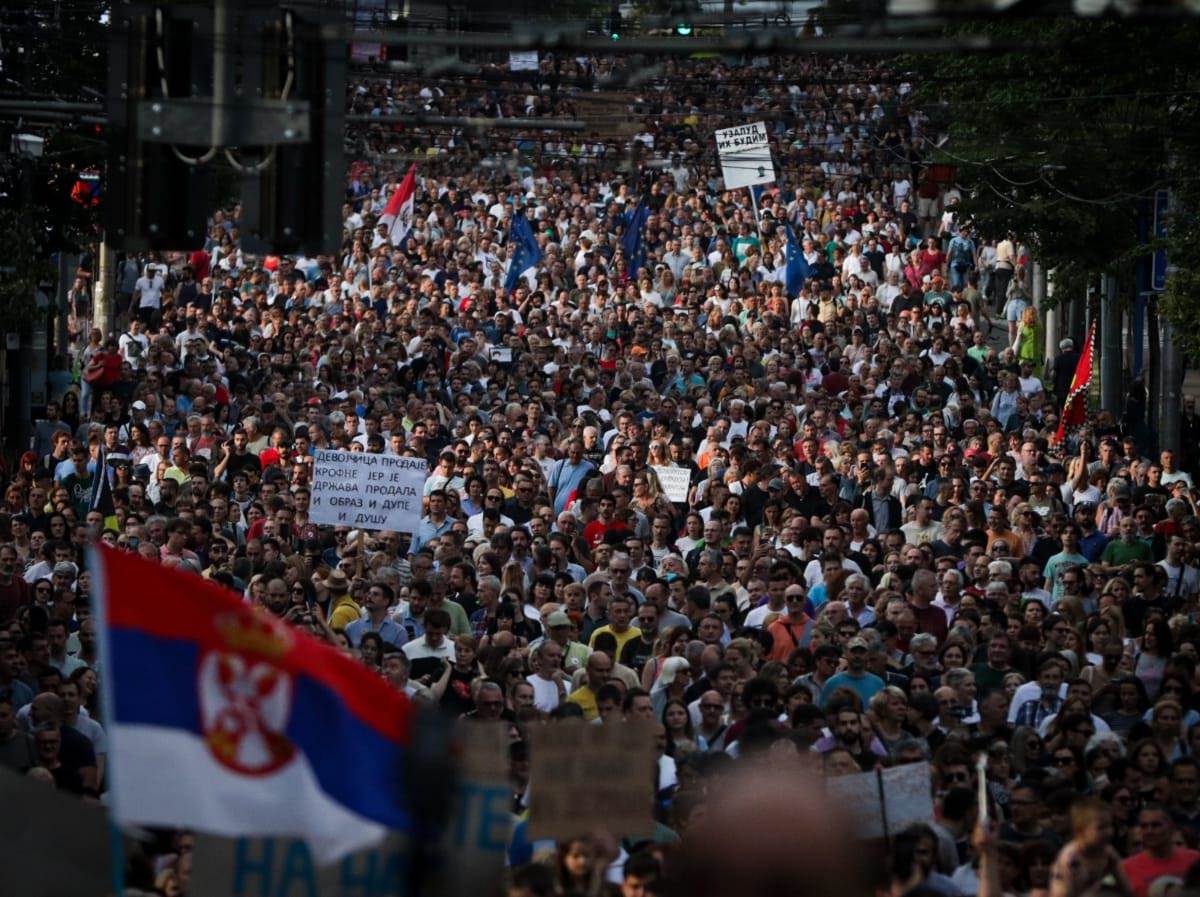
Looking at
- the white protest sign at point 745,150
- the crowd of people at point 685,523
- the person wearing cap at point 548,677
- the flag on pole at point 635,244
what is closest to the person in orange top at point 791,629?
the crowd of people at point 685,523

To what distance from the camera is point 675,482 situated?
2105cm

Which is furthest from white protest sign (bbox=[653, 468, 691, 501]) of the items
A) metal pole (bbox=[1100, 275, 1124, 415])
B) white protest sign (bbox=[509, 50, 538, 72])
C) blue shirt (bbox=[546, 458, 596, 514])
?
white protest sign (bbox=[509, 50, 538, 72])

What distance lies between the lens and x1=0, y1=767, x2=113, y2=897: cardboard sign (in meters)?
8.52

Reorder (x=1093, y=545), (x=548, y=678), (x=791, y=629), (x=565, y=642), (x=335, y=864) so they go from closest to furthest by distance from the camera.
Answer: (x=335, y=864)
(x=548, y=678)
(x=565, y=642)
(x=791, y=629)
(x=1093, y=545)

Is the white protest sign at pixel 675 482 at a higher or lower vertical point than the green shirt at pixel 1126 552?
higher

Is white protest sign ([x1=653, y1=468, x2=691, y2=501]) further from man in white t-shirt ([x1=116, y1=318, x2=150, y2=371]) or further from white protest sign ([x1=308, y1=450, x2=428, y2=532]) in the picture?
man in white t-shirt ([x1=116, y1=318, x2=150, y2=371])

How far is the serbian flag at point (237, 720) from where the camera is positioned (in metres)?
5.89

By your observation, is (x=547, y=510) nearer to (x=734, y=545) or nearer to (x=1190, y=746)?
(x=734, y=545)

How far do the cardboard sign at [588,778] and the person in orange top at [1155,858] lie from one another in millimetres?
2199

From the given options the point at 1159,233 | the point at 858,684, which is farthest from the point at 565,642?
the point at 1159,233

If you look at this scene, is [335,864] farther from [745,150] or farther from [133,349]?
[745,150]

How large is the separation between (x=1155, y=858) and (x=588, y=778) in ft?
8.29

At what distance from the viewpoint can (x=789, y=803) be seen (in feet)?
9.38

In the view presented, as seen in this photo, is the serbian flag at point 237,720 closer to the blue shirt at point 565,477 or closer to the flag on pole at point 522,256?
the blue shirt at point 565,477
